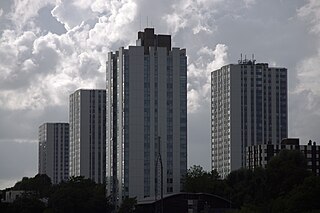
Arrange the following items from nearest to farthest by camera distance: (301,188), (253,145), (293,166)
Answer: (301,188), (293,166), (253,145)

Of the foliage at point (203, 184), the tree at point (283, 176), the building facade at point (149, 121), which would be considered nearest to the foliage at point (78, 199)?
the building facade at point (149, 121)

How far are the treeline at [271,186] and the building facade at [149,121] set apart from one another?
5762 millimetres

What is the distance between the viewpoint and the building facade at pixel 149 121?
167 m

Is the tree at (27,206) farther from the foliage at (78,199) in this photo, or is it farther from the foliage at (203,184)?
the foliage at (203,184)

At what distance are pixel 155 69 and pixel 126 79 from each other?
5.46 metres

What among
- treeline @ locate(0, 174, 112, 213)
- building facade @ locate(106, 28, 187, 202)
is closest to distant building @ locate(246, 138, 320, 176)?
building facade @ locate(106, 28, 187, 202)

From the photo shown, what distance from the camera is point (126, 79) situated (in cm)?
17025

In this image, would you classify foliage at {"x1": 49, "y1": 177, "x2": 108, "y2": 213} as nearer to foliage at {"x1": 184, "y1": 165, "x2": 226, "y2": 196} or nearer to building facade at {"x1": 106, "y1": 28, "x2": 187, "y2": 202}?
building facade at {"x1": 106, "y1": 28, "x2": 187, "y2": 202}

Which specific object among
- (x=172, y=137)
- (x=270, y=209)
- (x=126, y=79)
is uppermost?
(x=126, y=79)

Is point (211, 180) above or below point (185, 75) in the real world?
below

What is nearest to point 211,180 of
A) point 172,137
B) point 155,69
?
point 172,137

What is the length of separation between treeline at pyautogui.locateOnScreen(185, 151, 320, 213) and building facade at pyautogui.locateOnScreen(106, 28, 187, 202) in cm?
576

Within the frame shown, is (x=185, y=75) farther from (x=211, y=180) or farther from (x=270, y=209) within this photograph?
(x=270, y=209)

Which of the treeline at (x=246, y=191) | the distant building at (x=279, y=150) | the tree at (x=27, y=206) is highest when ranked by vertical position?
the distant building at (x=279, y=150)
